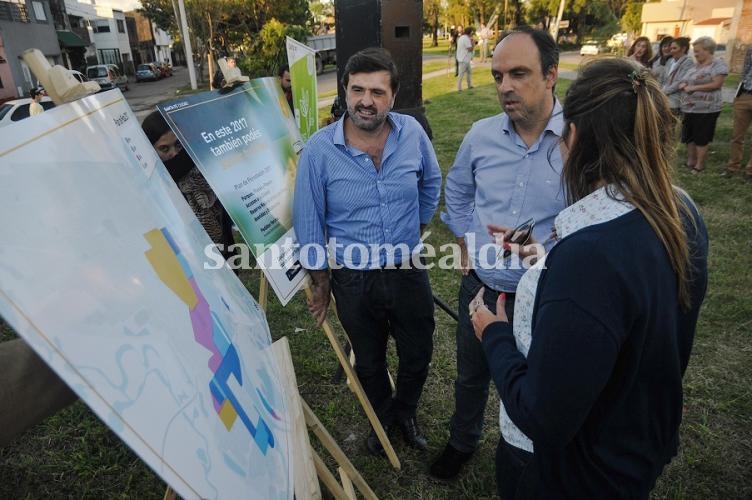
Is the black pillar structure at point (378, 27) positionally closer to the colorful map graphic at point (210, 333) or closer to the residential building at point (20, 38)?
the colorful map graphic at point (210, 333)

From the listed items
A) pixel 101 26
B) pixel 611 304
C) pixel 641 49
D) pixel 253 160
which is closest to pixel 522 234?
pixel 611 304

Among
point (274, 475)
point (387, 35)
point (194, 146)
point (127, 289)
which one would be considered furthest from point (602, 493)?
point (387, 35)

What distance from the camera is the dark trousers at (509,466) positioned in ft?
4.80

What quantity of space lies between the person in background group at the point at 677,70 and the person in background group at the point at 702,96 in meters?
0.15

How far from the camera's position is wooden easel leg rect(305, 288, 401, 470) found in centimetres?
218

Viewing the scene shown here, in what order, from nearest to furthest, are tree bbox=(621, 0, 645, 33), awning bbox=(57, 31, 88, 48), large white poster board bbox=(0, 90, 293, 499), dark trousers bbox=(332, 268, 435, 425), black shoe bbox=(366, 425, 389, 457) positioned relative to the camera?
1. large white poster board bbox=(0, 90, 293, 499)
2. dark trousers bbox=(332, 268, 435, 425)
3. black shoe bbox=(366, 425, 389, 457)
4. tree bbox=(621, 0, 645, 33)
5. awning bbox=(57, 31, 88, 48)

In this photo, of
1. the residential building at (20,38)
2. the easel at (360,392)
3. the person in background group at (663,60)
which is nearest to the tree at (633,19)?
the person in background group at (663,60)

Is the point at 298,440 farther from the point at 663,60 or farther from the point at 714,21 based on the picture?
the point at 714,21

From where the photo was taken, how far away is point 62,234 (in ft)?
2.42

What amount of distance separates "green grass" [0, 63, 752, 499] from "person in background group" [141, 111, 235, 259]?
3.33ft

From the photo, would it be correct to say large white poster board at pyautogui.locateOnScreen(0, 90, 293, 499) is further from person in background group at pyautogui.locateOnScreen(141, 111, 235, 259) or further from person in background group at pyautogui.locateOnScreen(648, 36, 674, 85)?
person in background group at pyautogui.locateOnScreen(648, 36, 674, 85)

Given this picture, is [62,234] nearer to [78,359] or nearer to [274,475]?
[78,359]

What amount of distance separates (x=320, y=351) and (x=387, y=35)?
2536 millimetres

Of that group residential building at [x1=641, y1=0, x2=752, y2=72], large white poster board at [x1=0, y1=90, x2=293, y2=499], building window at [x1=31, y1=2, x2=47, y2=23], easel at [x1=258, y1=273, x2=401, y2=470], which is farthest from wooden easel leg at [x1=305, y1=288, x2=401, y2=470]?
building window at [x1=31, y1=2, x2=47, y2=23]
